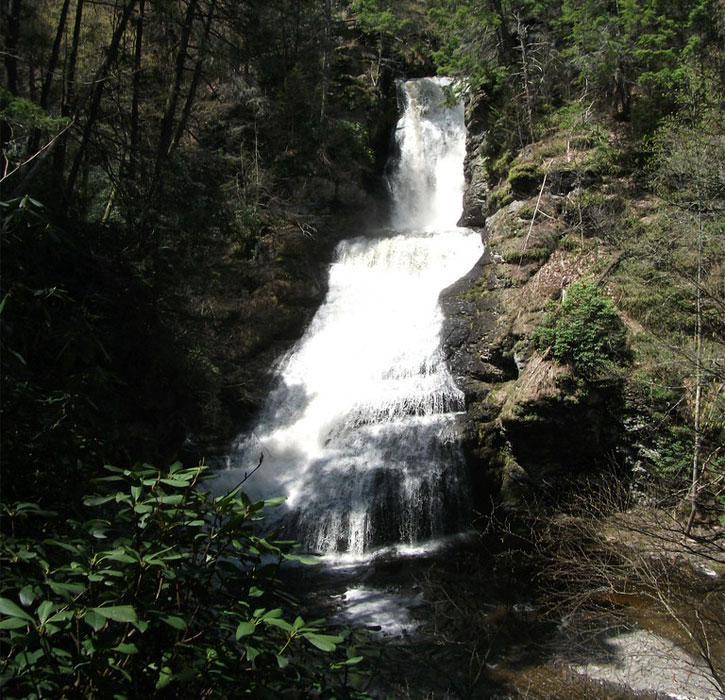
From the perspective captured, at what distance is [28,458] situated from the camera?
7.51 feet

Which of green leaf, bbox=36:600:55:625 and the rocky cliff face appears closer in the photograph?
green leaf, bbox=36:600:55:625

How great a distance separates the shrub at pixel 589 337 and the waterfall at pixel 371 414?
105 inches

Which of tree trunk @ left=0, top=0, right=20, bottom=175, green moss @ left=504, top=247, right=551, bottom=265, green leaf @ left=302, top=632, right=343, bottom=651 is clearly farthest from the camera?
green moss @ left=504, top=247, right=551, bottom=265

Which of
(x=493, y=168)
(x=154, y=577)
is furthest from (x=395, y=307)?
(x=154, y=577)

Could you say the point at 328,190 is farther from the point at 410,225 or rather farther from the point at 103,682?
the point at 103,682

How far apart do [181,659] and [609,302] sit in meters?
10.9

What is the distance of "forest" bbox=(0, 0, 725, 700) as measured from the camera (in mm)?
1633

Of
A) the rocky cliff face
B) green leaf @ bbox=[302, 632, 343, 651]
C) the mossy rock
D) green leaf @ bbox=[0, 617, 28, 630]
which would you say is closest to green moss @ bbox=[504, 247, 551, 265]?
the rocky cliff face

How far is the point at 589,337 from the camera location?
1052 cm

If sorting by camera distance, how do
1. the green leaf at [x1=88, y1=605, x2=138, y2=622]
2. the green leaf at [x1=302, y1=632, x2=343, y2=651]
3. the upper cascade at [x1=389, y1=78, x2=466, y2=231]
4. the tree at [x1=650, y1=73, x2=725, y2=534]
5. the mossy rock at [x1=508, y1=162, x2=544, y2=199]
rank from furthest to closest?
1. the upper cascade at [x1=389, y1=78, x2=466, y2=231]
2. the mossy rock at [x1=508, y1=162, x2=544, y2=199]
3. the tree at [x1=650, y1=73, x2=725, y2=534]
4. the green leaf at [x1=302, y1=632, x2=343, y2=651]
5. the green leaf at [x1=88, y1=605, x2=138, y2=622]

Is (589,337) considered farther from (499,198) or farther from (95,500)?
(95,500)

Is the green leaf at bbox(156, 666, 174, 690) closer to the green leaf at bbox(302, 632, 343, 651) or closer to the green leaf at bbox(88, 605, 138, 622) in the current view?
the green leaf at bbox(88, 605, 138, 622)

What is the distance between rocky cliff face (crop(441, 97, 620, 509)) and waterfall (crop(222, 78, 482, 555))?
1.83 ft

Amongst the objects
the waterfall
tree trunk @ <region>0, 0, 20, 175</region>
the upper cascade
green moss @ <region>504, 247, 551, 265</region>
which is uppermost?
the upper cascade
